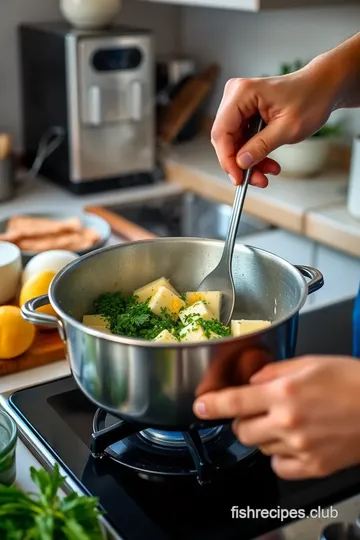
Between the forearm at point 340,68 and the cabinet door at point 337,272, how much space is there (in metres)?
0.68

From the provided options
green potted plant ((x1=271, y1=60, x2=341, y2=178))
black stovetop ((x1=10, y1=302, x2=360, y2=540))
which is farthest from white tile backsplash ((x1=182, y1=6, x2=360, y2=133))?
black stovetop ((x1=10, y1=302, x2=360, y2=540))

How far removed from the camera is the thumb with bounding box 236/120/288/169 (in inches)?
35.3

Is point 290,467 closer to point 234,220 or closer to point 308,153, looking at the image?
point 234,220

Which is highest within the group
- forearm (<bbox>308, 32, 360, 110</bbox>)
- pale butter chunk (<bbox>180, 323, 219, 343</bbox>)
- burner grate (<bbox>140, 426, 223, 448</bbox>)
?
forearm (<bbox>308, 32, 360, 110</bbox>)

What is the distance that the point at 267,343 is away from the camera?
70 cm

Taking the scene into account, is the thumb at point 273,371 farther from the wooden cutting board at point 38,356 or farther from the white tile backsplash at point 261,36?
the white tile backsplash at point 261,36

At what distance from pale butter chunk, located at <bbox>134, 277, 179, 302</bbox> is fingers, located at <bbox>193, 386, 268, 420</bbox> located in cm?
26

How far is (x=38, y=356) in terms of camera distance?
41.8 inches

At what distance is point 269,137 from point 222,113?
0.06m

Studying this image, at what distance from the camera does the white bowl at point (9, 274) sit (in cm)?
114

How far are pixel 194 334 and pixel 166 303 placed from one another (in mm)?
95

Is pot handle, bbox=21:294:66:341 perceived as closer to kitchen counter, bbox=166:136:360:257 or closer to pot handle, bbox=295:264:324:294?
pot handle, bbox=295:264:324:294

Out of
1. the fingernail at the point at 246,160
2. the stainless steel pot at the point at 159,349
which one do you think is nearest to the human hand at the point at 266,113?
the fingernail at the point at 246,160

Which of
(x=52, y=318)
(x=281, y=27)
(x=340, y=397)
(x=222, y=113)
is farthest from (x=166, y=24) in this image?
(x=340, y=397)
